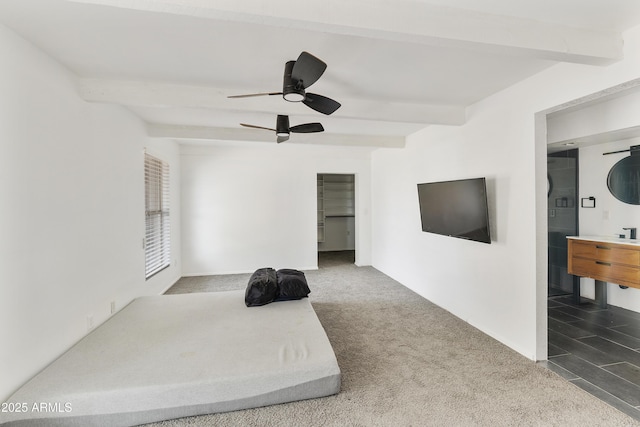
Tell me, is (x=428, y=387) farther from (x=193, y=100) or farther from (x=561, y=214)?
(x=561, y=214)

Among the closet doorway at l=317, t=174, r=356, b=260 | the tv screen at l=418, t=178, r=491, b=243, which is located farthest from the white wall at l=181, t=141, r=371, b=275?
the tv screen at l=418, t=178, r=491, b=243

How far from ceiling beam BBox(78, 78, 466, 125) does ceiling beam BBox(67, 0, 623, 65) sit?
1.46 metres

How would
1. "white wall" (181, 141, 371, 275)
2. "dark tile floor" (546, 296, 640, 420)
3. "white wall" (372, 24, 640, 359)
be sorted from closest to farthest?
"dark tile floor" (546, 296, 640, 420)
"white wall" (372, 24, 640, 359)
"white wall" (181, 141, 371, 275)

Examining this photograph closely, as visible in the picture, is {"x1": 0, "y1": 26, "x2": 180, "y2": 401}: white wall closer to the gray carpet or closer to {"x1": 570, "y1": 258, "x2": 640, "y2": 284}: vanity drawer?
the gray carpet

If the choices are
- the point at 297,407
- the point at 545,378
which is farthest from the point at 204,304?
the point at 545,378

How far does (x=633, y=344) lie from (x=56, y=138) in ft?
18.0

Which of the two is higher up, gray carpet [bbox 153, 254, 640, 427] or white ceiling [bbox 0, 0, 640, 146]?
white ceiling [bbox 0, 0, 640, 146]

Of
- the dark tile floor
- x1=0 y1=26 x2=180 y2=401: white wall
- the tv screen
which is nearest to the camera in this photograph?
x1=0 y1=26 x2=180 y2=401: white wall

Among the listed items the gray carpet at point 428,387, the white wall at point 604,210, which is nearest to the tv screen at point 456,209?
the gray carpet at point 428,387

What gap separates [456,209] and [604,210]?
2171 mm

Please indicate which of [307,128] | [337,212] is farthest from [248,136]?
[337,212]

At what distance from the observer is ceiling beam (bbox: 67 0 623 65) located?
1.42 metres

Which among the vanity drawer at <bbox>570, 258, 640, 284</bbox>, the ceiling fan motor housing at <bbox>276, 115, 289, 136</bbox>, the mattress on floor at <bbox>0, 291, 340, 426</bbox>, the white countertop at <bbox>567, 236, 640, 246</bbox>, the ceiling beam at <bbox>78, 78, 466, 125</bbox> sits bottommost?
the mattress on floor at <bbox>0, 291, 340, 426</bbox>

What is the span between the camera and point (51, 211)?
2.25 m
